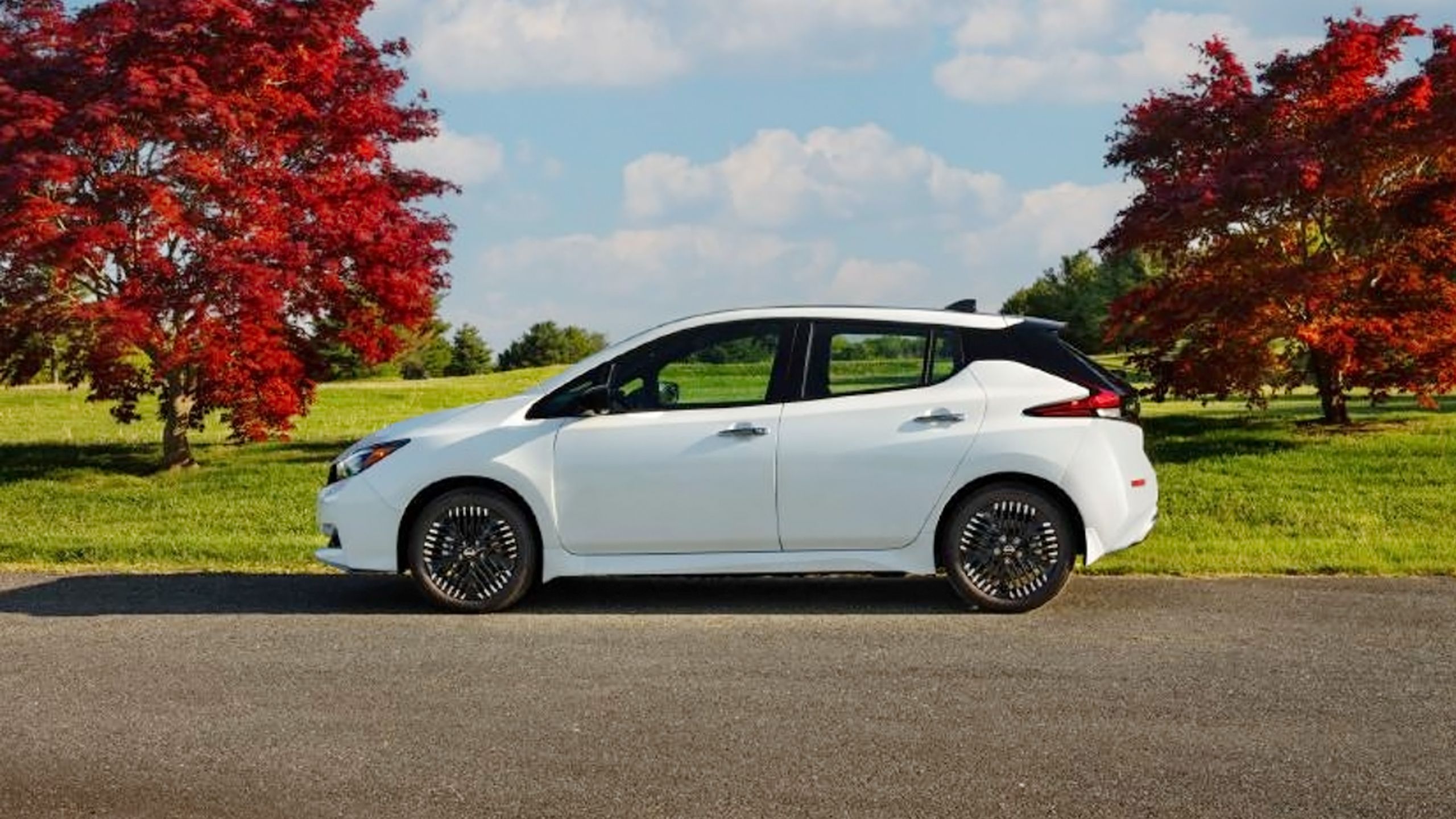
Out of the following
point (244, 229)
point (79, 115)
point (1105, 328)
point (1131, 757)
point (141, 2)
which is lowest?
point (1131, 757)

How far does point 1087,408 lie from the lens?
316 inches

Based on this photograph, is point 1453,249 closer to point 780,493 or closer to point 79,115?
point 780,493


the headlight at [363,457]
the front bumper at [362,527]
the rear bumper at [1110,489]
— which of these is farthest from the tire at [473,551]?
the rear bumper at [1110,489]

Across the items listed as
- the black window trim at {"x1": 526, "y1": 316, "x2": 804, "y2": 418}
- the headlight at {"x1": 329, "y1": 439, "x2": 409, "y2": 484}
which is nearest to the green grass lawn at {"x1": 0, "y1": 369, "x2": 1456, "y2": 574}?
the headlight at {"x1": 329, "y1": 439, "x2": 409, "y2": 484}

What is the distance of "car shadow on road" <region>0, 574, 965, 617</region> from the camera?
828 cm

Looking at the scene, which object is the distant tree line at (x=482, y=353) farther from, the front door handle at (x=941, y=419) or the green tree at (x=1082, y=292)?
the front door handle at (x=941, y=419)

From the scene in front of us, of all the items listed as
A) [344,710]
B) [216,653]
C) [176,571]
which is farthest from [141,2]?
[344,710]

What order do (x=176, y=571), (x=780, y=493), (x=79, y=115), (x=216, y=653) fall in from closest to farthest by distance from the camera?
(x=216, y=653) < (x=780, y=493) < (x=176, y=571) < (x=79, y=115)

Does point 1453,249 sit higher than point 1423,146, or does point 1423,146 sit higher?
point 1423,146

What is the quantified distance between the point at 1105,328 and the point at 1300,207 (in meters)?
2.68

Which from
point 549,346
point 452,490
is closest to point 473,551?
point 452,490

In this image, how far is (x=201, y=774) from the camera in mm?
5180

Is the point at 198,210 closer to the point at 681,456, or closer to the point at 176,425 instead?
the point at 176,425

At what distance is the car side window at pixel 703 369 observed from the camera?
8.13 meters
